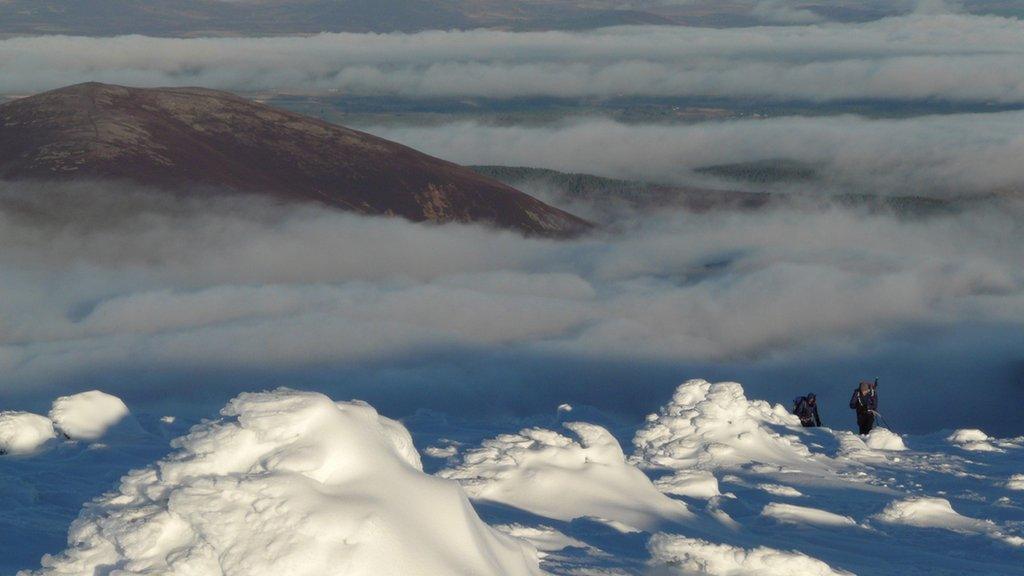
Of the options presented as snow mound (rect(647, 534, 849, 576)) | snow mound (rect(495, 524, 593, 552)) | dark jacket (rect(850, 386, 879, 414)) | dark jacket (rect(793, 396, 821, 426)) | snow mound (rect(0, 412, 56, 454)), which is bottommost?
snow mound (rect(0, 412, 56, 454))

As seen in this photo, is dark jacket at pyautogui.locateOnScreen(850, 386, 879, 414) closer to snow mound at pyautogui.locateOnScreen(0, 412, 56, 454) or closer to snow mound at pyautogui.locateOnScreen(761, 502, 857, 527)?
snow mound at pyautogui.locateOnScreen(761, 502, 857, 527)

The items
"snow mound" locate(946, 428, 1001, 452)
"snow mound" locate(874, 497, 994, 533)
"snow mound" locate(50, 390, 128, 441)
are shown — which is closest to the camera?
"snow mound" locate(874, 497, 994, 533)

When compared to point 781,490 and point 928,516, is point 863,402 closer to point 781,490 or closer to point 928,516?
point 781,490

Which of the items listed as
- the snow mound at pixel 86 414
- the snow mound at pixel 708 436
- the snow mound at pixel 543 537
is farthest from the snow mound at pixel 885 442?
the snow mound at pixel 86 414

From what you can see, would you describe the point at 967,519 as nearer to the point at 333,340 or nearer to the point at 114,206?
the point at 333,340

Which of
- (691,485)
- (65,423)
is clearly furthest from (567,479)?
(65,423)

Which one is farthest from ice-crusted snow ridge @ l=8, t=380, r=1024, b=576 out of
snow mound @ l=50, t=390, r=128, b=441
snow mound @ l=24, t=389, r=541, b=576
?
snow mound @ l=50, t=390, r=128, b=441

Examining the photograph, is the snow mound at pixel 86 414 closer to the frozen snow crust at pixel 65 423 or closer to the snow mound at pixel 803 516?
the frozen snow crust at pixel 65 423
